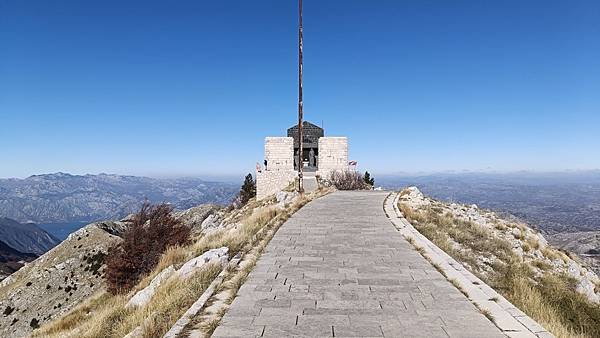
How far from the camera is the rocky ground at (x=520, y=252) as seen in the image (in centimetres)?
1138

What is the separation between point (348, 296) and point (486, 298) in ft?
6.16

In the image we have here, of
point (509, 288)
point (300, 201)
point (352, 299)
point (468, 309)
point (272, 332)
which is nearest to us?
point (272, 332)

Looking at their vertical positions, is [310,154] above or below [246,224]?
above

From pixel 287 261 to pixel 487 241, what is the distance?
320 inches

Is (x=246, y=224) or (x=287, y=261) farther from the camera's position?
(x=246, y=224)

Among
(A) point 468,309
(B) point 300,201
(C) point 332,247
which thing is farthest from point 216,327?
(B) point 300,201

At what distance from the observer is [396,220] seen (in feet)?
45.9

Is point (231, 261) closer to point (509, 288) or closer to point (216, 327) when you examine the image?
point (216, 327)

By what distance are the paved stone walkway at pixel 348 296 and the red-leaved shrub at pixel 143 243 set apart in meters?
15.0

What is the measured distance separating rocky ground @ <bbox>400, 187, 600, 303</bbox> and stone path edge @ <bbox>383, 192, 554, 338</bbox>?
1.62 m

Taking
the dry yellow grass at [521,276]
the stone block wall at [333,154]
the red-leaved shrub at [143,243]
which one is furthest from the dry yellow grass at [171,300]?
the stone block wall at [333,154]

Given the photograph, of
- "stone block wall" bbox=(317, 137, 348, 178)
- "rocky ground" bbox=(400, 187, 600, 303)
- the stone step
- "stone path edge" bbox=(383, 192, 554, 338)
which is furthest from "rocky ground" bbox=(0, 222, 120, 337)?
"stone path edge" bbox=(383, 192, 554, 338)

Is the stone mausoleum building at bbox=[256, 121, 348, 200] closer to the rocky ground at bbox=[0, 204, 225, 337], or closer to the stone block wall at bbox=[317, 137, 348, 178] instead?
the stone block wall at bbox=[317, 137, 348, 178]

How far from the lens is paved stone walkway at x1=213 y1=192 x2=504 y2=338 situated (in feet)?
15.3
